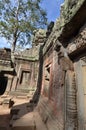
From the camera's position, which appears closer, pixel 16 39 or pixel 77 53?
pixel 77 53

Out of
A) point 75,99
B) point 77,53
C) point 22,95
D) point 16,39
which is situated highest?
point 16,39

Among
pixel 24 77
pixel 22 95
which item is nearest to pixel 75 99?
pixel 22 95

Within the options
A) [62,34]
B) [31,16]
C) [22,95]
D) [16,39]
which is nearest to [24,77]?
[22,95]

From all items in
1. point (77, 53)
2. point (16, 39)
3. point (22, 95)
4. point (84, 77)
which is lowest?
point (22, 95)

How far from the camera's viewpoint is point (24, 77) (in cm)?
1355

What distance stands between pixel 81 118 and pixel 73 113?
157mm

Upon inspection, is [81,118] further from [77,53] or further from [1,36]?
[1,36]

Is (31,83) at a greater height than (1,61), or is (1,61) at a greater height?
(1,61)

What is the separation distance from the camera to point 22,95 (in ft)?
39.9

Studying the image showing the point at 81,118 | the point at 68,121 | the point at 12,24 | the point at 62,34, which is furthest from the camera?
the point at 12,24

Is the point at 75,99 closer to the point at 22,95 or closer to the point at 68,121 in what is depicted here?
the point at 68,121

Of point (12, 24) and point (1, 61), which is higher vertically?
point (12, 24)

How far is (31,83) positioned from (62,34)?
1140 centimetres

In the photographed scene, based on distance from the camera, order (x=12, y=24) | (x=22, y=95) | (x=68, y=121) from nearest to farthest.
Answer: (x=68, y=121) < (x=22, y=95) < (x=12, y=24)
